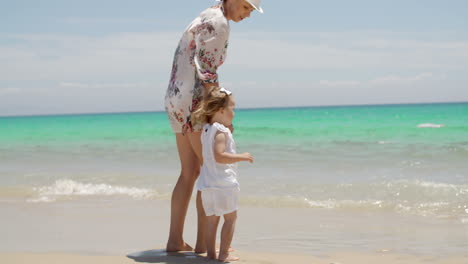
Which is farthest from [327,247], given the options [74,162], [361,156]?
[74,162]

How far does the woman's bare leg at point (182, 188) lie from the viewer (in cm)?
347

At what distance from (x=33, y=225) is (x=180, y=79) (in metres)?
2.31

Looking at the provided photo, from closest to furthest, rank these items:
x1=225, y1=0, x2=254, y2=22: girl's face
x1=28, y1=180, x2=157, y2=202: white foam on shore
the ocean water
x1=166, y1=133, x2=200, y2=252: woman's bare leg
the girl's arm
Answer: the girl's arm, x1=225, y1=0, x2=254, y2=22: girl's face, x1=166, y1=133, x2=200, y2=252: woman's bare leg, the ocean water, x1=28, y1=180, x2=157, y2=202: white foam on shore

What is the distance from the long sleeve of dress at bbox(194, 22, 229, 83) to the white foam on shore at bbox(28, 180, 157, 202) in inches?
139

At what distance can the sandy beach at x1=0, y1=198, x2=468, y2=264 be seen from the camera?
11.6ft

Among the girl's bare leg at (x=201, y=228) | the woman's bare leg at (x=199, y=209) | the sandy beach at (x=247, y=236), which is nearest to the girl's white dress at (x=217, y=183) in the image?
the woman's bare leg at (x=199, y=209)

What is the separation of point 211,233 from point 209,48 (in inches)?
41.1

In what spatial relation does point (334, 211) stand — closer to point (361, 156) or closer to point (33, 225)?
point (33, 225)

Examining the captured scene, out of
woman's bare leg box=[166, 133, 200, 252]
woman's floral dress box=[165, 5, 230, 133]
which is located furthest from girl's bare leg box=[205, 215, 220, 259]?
woman's floral dress box=[165, 5, 230, 133]

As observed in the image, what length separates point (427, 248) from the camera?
12.5ft

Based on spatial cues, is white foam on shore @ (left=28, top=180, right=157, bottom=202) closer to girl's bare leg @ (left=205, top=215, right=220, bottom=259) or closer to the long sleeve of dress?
girl's bare leg @ (left=205, top=215, right=220, bottom=259)

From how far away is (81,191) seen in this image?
23.0 feet

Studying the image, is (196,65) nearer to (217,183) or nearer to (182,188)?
(217,183)

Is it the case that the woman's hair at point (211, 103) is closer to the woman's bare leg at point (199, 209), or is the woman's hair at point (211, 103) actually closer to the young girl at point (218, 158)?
the young girl at point (218, 158)
